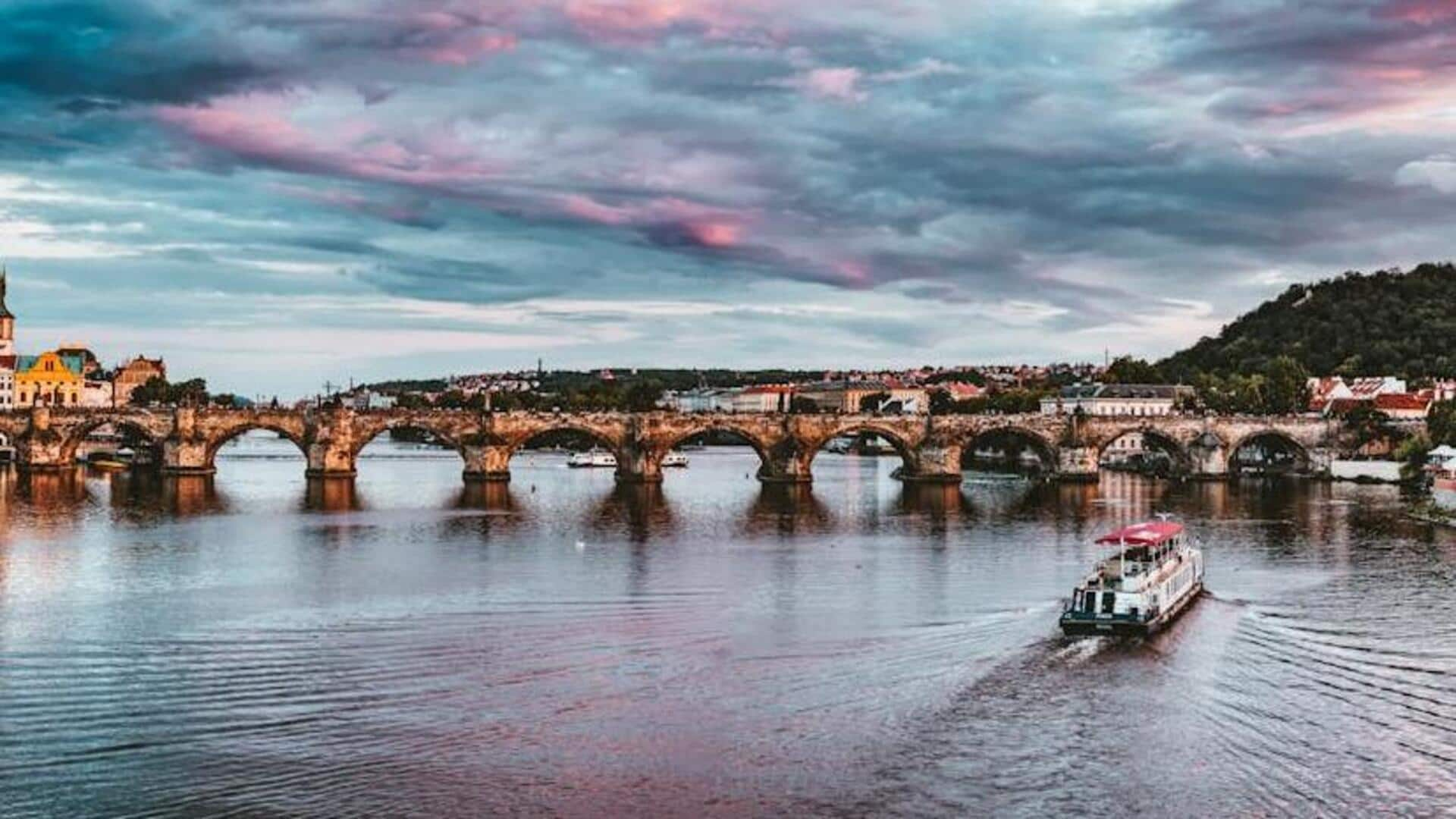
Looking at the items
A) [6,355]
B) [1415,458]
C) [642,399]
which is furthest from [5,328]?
[1415,458]

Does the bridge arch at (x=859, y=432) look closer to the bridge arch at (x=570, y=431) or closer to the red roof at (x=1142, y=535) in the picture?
the bridge arch at (x=570, y=431)

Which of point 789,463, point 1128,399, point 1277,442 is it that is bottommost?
point 789,463

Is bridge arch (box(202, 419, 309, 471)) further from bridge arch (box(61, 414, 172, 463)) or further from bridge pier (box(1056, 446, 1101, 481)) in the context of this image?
bridge pier (box(1056, 446, 1101, 481))

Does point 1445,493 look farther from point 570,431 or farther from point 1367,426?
point 570,431

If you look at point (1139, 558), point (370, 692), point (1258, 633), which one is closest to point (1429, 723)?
point (1258, 633)

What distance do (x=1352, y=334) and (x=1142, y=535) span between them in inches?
5913

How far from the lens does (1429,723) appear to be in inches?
1003

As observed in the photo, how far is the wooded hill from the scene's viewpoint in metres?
161

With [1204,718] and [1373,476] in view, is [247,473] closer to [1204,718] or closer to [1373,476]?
[1373,476]

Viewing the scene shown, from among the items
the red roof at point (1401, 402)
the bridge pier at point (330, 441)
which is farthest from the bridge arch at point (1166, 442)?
the bridge pier at point (330, 441)

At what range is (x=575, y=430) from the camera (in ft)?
293

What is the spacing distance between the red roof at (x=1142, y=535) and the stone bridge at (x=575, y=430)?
5073cm

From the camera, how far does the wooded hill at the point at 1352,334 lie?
528 ft

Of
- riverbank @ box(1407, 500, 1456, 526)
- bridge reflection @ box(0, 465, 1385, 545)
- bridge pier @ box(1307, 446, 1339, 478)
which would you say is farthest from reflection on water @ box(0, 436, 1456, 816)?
bridge pier @ box(1307, 446, 1339, 478)
